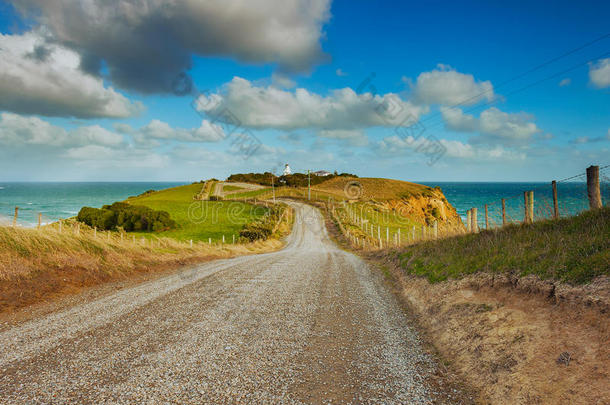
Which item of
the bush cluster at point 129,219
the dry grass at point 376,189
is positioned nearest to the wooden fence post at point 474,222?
the bush cluster at point 129,219

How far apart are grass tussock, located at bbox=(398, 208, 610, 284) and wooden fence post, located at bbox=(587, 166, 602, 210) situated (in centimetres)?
85

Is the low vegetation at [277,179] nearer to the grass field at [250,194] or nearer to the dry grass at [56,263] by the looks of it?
the grass field at [250,194]

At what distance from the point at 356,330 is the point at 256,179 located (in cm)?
11918

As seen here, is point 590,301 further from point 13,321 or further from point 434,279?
point 13,321

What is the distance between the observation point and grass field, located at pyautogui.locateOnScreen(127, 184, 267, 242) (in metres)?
52.7

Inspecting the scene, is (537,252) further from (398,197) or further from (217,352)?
(398,197)

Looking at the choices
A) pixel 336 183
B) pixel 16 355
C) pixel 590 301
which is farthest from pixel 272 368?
pixel 336 183

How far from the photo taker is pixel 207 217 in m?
65.7

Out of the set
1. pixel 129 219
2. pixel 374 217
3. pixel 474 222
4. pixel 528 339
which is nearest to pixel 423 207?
pixel 374 217

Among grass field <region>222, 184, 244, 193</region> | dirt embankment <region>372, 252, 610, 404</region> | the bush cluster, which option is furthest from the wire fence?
grass field <region>222, 184, 244, 193</region>

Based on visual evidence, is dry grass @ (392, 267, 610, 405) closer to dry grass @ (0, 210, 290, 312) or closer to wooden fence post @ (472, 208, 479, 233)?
wooden fence post @ (472, 208, 479, 233)

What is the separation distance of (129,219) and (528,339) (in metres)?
63.1

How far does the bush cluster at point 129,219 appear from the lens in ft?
186

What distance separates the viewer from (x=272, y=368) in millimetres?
5047
